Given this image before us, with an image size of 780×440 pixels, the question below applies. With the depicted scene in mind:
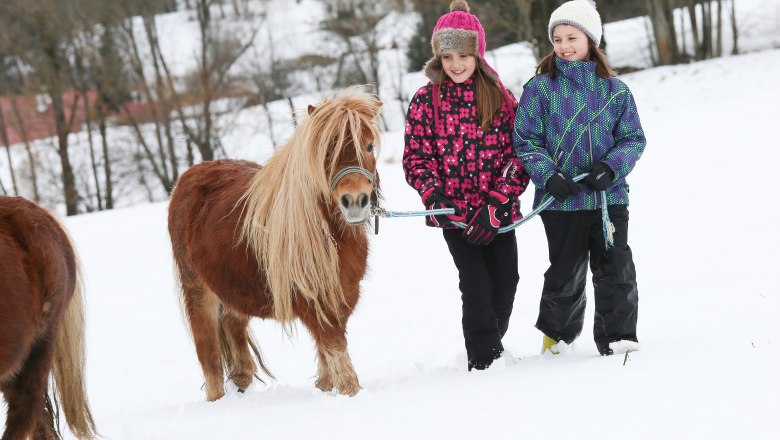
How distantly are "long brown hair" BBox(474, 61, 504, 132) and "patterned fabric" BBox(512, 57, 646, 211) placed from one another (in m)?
0.14

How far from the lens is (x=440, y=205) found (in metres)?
3.75

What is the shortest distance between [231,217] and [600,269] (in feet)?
6.42

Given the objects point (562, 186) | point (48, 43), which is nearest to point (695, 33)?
point (48, 43)

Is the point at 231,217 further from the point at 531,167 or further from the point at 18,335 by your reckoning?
the point at 531,167

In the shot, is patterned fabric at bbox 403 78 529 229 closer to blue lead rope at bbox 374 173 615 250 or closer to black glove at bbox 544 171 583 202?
blue lead rope at bbox 374 173 615 250

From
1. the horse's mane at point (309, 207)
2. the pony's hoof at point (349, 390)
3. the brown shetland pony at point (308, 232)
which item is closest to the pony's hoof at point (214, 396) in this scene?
the brown shetland pony at point (308, 232)

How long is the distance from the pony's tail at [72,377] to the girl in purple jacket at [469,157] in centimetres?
186

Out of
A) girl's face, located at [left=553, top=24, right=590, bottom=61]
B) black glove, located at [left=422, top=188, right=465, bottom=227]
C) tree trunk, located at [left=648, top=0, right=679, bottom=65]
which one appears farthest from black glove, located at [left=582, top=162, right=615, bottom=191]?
tree trunk, located at [left=648, top=0, right=679, bottom=65]

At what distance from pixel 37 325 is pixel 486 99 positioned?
2317 mm

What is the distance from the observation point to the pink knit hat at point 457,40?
3.76 metres

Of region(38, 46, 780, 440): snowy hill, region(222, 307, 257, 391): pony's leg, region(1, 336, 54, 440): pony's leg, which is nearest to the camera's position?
region(38, 46, 780, 440): snowy hill

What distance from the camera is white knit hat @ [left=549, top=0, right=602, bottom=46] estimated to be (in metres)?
3.61

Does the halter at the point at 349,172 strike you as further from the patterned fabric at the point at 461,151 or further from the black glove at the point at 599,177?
the black glove at the point at 599,177

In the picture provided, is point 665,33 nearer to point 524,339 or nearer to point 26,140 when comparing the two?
point 524,339
